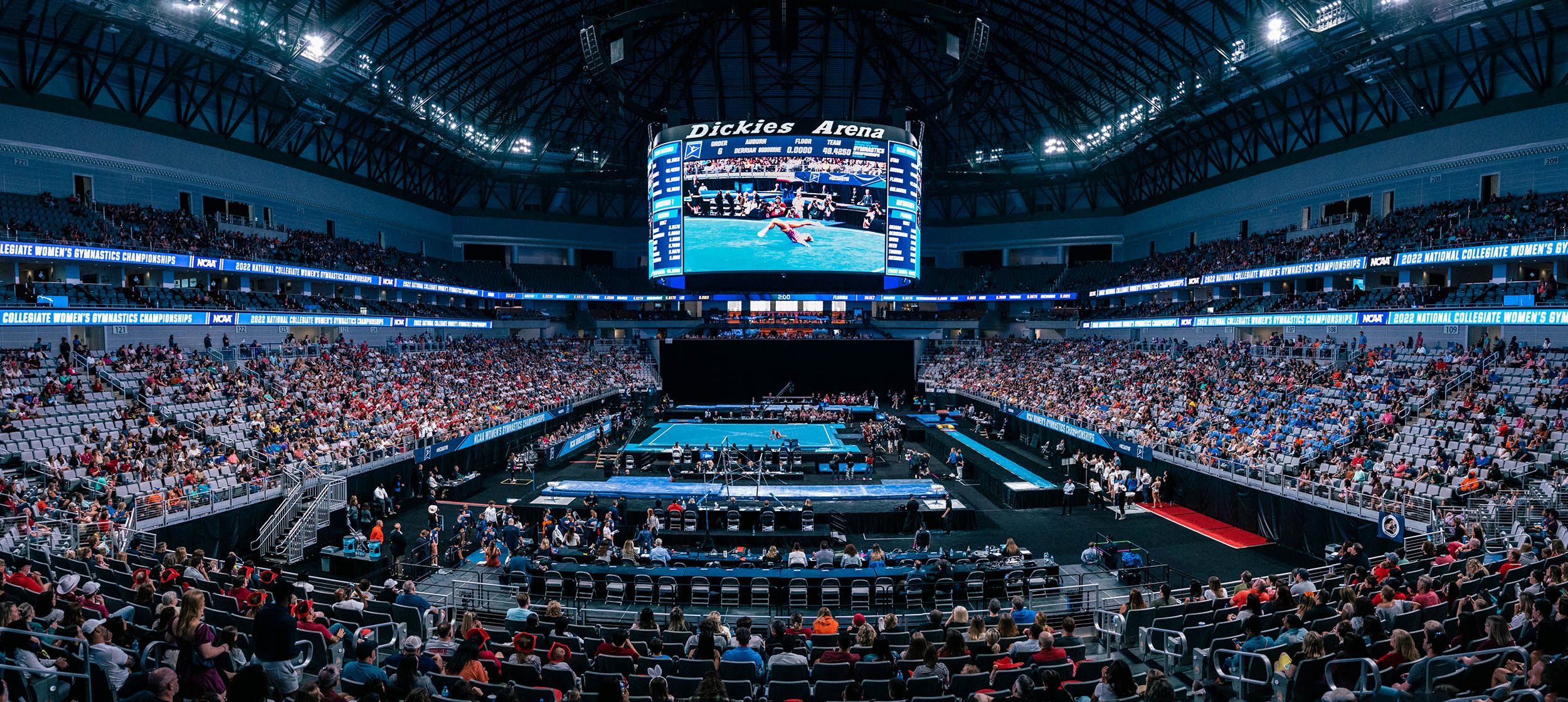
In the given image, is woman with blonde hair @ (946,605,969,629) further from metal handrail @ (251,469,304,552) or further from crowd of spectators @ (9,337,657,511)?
crowd of spectators @ (9,337,657,511)

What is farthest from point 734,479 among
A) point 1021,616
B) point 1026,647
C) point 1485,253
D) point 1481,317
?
point 1485,253

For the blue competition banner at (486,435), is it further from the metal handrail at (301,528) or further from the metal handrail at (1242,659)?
the metal handrail at (1242,659)

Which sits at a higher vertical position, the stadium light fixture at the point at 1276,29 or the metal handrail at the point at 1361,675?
the stadium light fixture at the point at 1276,29

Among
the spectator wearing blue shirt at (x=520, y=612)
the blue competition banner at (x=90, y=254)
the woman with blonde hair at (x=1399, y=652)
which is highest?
the blue competition banner at (x=90, y=254)

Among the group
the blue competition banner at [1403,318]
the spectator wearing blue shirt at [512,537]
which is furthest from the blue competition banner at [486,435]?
the blue competition banner at [1403,318]

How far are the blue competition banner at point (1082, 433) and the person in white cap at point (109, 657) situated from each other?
29148 mm

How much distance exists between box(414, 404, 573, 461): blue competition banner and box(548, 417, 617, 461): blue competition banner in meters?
2.31

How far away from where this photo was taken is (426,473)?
2789cm

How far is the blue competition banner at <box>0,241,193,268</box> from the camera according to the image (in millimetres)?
27281

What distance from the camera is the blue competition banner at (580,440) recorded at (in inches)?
1337

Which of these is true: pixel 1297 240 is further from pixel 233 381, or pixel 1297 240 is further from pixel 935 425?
pixel 233 381

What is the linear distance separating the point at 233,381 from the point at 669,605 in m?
22.9

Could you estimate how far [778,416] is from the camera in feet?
150

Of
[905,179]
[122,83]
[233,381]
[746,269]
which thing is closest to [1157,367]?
[905,179]
